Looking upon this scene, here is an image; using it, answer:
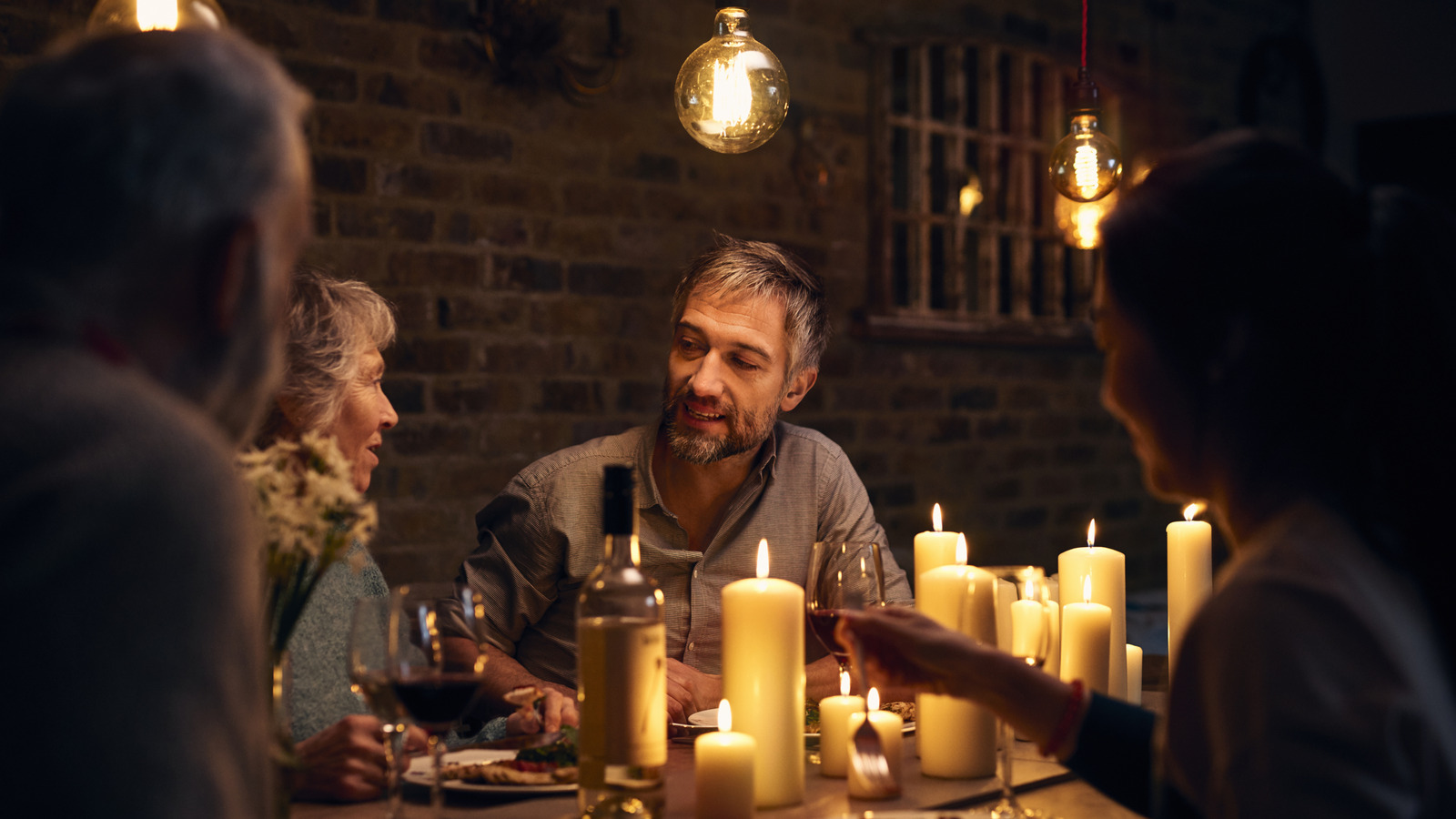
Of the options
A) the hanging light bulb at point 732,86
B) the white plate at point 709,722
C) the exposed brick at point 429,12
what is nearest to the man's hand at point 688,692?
the white plate at point 709,722

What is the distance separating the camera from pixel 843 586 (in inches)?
52.5

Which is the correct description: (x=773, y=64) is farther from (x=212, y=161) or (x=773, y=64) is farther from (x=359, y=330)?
(x=212, y=161)

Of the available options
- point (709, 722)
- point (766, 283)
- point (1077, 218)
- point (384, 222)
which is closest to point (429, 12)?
point (384, 222)

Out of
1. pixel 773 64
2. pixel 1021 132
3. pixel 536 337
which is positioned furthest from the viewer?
pixel 1021 132

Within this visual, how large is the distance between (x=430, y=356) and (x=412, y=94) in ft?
2.22

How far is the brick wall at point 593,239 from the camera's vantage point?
3072 millimetres

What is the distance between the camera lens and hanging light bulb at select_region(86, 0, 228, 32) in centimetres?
155

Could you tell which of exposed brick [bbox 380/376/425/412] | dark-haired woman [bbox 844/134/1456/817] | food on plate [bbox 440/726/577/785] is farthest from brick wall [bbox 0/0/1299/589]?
dark-haired woman [bbox 844/134/1456/817]

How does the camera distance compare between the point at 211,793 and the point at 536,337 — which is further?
the point at 536,337

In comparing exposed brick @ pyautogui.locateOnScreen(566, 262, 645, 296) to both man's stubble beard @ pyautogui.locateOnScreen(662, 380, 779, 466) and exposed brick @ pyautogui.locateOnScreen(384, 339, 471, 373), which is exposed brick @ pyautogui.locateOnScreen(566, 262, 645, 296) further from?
man's stubble beard @ pyautogui.locateOnScreen(662, 380, 779, 466)

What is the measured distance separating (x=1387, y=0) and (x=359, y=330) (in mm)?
5337

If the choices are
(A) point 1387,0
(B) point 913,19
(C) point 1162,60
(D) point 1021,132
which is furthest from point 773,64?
(A) point 1387,0

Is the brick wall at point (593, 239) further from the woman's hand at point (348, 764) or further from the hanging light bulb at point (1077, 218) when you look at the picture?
the woman's hand at point (348, 764)

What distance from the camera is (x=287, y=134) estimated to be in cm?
79
